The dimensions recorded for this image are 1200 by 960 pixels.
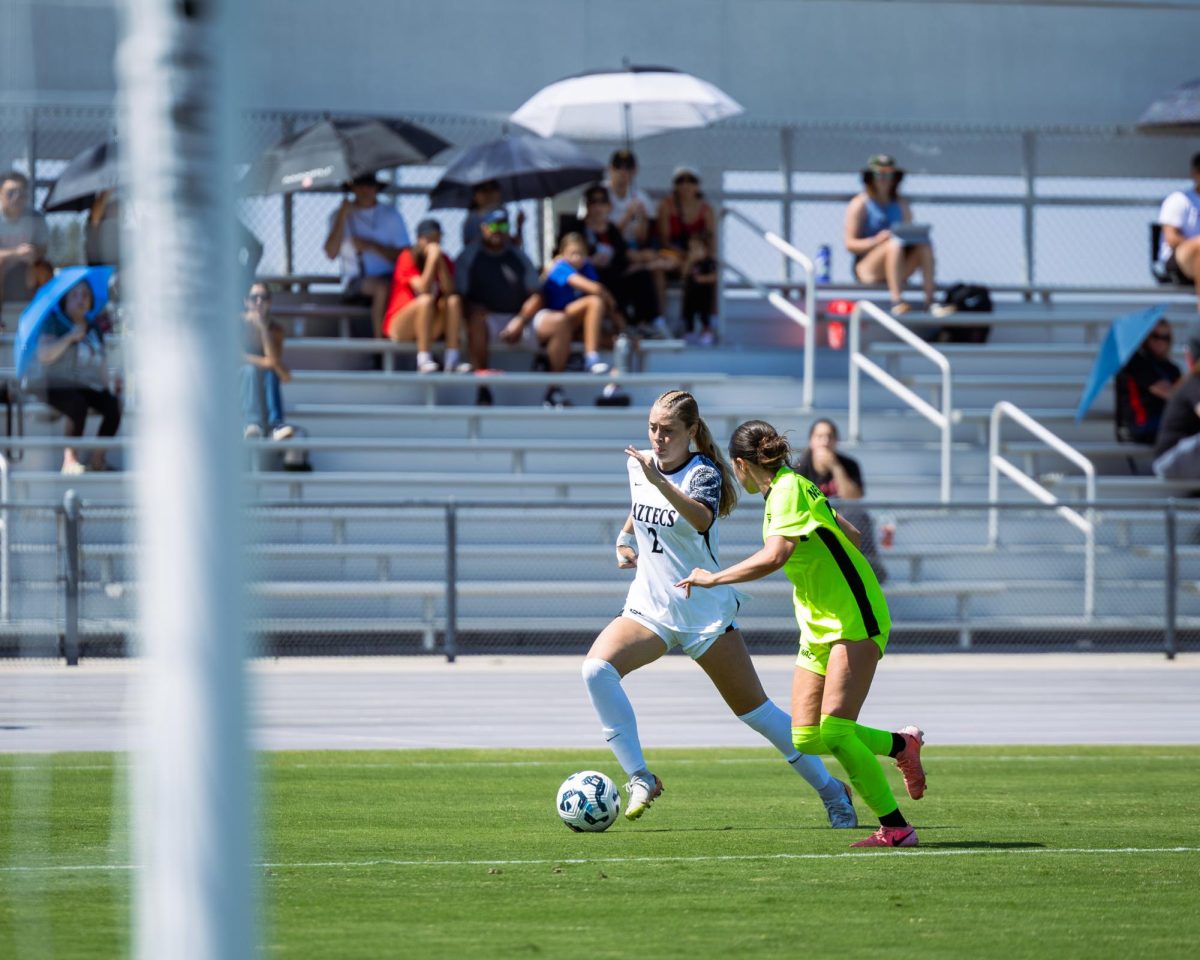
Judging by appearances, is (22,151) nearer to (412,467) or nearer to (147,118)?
(412,467)

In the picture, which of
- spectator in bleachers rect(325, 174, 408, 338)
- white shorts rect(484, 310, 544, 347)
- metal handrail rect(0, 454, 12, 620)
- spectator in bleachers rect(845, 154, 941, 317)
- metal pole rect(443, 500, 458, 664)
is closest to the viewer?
metal handrail rect(0, 454, 12, 620)

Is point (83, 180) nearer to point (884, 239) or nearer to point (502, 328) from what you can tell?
point (502, 328)

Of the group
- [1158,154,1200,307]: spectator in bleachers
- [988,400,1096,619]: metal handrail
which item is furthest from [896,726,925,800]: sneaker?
[1158,154,1200,307]: spectator in bleachers

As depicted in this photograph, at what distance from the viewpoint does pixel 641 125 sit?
22.4 metres

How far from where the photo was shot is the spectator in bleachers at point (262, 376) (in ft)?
62.7

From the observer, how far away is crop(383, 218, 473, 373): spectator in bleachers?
20.5m

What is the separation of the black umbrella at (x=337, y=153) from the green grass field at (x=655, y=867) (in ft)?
34.5

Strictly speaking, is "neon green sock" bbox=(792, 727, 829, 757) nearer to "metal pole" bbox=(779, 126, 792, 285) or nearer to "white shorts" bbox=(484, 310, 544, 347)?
"white shorts" bbox=(484, 310, 544, 347)

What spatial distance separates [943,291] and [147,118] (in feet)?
70.6

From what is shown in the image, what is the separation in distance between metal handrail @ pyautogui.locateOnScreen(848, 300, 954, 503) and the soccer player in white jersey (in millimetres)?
11057

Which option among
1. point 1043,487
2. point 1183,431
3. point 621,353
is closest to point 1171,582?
point 1043,487

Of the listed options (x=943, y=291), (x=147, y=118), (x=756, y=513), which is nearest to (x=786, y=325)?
(x=943, y=291)

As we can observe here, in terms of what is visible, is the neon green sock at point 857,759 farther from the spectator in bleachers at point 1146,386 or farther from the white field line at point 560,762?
the spectator in bleachers at point 1146,386

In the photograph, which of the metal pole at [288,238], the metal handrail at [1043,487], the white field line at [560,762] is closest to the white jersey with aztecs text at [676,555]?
the white field line at [560,762]
